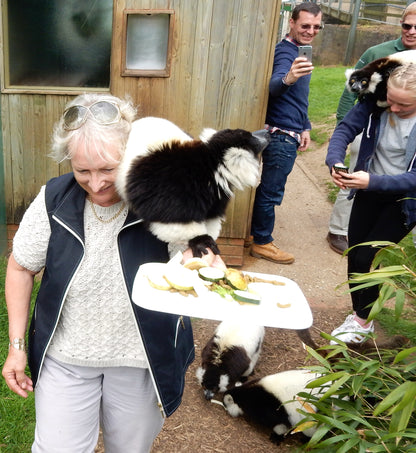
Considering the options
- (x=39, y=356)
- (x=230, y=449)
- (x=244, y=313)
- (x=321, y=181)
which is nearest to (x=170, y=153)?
(x=244, y=313)

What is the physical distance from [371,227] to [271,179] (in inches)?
57.9

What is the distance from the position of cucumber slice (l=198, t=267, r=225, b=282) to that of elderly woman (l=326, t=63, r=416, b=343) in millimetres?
1677

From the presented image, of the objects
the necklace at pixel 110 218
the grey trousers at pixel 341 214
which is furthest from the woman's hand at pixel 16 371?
the grey trousers at pixel 341 214

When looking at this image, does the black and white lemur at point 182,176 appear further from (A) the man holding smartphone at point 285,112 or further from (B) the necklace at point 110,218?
(A) the man holding smartphone at point 285,112

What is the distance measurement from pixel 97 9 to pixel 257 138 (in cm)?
278

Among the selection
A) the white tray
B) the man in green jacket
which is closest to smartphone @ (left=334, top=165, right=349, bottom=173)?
the man in green jacket

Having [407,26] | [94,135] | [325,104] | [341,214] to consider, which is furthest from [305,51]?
[325,104]

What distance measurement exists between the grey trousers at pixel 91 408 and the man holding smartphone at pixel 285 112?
306 cm

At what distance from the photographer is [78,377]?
209 cm

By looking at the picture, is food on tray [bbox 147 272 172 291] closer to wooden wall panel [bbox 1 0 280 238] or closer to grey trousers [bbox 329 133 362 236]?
wooden wall panel [bbox 1 0 280 238]

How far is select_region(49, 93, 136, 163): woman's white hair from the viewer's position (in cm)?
189

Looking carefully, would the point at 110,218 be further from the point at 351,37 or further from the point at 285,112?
the point at 351,37

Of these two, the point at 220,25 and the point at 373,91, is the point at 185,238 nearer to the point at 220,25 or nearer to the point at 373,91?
the point at 373,91

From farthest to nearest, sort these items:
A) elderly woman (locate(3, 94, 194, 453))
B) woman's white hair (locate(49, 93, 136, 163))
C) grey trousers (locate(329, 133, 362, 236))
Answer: grey trousers (locate(329, 133, 362, 236)) → elderly woman (locate(3, 94, 194, 453)) → woman's white hair (locate(49, 93, 136, 163))
